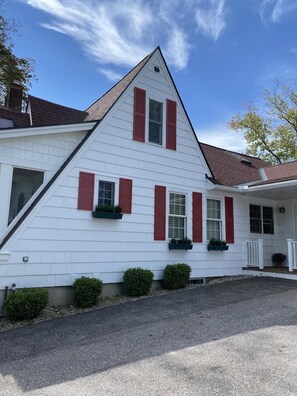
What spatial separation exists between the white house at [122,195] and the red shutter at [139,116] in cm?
3

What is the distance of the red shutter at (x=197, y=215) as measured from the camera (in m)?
9.84

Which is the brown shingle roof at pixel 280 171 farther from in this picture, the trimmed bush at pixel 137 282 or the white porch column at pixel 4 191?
the white porch column at pixel 4 191

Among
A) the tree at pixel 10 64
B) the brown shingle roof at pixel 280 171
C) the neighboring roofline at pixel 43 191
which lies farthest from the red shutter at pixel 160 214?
the tree at pixel 10 64

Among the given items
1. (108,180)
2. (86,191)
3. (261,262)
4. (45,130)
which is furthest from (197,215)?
(45,130)

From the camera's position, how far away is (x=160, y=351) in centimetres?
430

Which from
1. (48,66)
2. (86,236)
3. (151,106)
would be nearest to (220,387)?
(86,236)

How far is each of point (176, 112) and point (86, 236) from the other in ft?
17.3

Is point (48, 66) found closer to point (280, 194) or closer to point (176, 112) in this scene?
point (176, 112)

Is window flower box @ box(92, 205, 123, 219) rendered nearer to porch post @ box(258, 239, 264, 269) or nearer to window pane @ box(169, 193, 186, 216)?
window pane @ box(169, 193, 186, 216)

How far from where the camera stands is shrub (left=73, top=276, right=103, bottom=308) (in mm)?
6961

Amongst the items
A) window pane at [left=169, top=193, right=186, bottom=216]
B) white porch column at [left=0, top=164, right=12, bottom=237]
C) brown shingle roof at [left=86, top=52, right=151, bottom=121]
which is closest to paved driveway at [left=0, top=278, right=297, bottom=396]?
white porch column at [left=0, top=164, right=12, bottom=237]

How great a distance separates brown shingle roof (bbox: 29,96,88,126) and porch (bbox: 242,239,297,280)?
770cm

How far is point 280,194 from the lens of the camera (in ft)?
37.5

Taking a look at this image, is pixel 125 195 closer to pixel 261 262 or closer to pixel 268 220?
pixel 261 262
